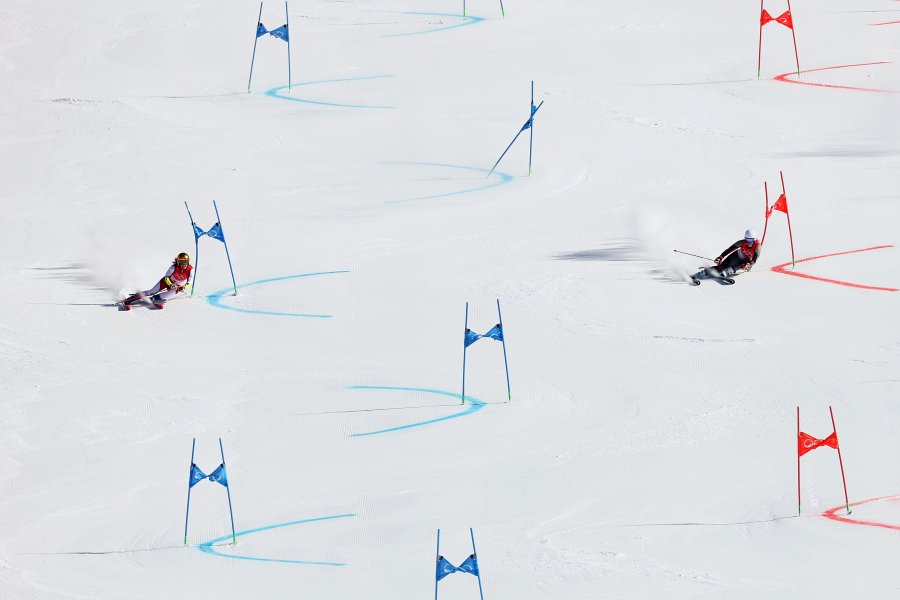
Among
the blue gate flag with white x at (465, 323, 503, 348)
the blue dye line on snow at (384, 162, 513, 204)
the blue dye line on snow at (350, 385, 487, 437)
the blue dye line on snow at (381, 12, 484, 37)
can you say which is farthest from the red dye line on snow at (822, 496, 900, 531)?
the blue dye line on snow at (381, 12, 484, 37)

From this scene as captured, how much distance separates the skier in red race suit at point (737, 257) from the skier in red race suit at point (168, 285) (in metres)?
7.06

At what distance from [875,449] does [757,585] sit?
3.30m

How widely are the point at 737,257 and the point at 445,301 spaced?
4.03 metres

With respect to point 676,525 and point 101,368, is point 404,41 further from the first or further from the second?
point 676,525

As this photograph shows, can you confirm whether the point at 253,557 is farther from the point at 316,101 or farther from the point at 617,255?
the point at 316,101

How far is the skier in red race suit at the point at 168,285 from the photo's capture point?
21.2 metres

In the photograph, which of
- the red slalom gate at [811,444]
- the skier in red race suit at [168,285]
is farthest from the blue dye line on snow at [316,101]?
the red slalom gate at [811,444]

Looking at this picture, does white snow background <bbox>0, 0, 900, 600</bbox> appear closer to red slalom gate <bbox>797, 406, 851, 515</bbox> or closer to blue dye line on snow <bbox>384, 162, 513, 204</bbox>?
blue dye line on snow <bbox>384, 162, 513, 204</bbox>

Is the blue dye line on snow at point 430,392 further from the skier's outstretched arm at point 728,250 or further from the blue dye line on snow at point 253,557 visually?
the skier's outstretched arm at point 728,250

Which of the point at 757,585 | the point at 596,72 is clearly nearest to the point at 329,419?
the point at 757,585

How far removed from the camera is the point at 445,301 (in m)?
21.5

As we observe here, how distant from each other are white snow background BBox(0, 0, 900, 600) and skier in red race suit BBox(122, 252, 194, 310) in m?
0.31

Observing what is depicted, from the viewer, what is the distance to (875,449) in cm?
1758

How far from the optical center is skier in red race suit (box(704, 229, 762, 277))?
21750 millimetres
